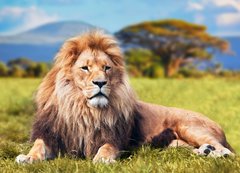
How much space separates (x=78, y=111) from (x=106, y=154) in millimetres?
413

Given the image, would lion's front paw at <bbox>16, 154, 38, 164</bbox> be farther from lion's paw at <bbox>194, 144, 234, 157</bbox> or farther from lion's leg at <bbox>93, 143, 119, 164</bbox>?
lion's paw at <bbox>194, 144, 234, 157</bbox>

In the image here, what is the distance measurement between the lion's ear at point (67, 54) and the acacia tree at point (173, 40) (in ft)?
97.0

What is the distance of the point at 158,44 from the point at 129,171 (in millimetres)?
33563

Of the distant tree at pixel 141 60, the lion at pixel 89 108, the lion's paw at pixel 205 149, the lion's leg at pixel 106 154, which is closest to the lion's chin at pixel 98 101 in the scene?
the lion at pixel 89 108

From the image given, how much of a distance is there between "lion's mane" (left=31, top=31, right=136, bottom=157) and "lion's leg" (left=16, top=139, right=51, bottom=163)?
8cm

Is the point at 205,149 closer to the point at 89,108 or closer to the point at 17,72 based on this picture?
the point at 89,108

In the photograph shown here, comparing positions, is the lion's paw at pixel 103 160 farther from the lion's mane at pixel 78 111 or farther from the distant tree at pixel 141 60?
the distant tree at pixel 141 60

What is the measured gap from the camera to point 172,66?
34.7m

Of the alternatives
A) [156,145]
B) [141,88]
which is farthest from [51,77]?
[141,88]

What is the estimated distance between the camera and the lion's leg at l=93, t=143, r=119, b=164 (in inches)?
193

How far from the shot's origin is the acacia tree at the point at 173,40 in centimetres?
3641

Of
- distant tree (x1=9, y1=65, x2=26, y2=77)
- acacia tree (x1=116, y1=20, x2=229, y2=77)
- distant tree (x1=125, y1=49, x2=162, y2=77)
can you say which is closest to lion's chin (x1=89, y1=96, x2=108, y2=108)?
distant tree (x1=9, y1=65, x2=26, y2=77)

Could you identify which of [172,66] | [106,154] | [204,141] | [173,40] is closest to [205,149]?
[204,141]

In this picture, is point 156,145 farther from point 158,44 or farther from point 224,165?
point 158,44
